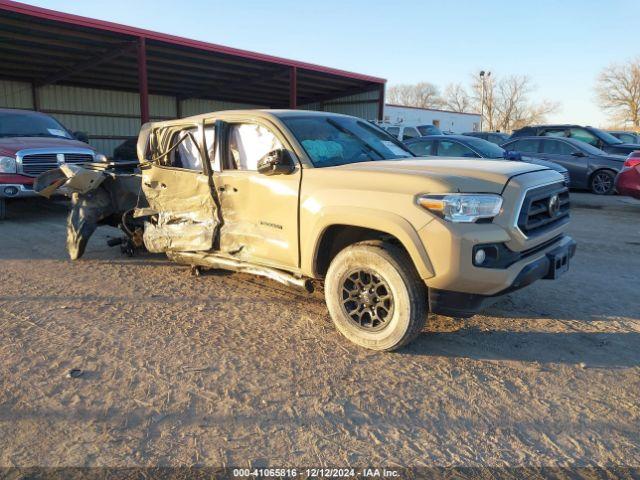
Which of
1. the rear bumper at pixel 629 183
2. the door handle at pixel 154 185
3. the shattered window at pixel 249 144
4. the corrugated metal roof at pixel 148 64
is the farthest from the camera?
the corrugated metal roof at pixel 148 64

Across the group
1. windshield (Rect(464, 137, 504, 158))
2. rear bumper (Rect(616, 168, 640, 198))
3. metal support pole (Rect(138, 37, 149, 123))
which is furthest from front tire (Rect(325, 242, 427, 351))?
metal support pole (Rect(138, 37, 149, 123))

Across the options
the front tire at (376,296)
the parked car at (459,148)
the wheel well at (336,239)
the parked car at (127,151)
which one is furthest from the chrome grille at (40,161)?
the parked car at (127,151)

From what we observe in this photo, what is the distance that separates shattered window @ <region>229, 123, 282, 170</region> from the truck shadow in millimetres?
2127

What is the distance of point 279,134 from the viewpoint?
4.45m

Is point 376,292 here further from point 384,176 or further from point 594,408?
point 594,408

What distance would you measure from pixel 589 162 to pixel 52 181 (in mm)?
12375

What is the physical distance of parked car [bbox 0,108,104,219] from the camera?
28.2 feet

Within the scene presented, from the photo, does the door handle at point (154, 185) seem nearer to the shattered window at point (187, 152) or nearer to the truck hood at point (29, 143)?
the shattered window at point (187, 152)

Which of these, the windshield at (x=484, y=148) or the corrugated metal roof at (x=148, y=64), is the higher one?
the corrugated metal roof at (x=148, y=64)

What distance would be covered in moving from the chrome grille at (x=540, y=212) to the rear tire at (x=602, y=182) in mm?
10067

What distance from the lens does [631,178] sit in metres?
9.46

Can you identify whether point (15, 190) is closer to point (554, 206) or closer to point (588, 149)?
point (554, 206)

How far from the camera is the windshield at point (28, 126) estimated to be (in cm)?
962

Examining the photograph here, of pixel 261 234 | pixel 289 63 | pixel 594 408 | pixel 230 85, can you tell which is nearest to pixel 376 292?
pixel 261 234
